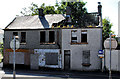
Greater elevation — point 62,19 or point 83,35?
point 62,19

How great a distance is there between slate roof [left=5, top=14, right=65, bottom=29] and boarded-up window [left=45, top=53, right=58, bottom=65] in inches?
161

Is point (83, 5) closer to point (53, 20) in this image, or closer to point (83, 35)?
point (53, 20)

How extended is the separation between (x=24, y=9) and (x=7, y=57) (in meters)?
24.3

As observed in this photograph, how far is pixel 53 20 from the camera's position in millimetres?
23703

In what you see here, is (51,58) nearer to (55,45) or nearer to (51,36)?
(55,45)

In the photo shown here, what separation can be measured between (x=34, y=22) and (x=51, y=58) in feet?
20.7

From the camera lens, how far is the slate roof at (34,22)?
22469 millimetres

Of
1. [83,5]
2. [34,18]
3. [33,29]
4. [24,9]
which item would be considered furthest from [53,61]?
[24,9]

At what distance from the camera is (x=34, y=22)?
23.6 metres

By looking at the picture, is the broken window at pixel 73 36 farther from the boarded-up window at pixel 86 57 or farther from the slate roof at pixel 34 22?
the slate roof at pixel 34 22

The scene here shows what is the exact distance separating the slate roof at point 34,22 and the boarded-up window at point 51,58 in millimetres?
4083

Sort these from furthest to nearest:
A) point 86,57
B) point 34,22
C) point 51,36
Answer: point 34,22, point 51,36, point 86,57

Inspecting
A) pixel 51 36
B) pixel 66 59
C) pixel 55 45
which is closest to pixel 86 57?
pixel 66 59

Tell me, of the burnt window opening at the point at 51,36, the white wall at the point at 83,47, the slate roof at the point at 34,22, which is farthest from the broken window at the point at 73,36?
the slate roof at the point at 34,22
